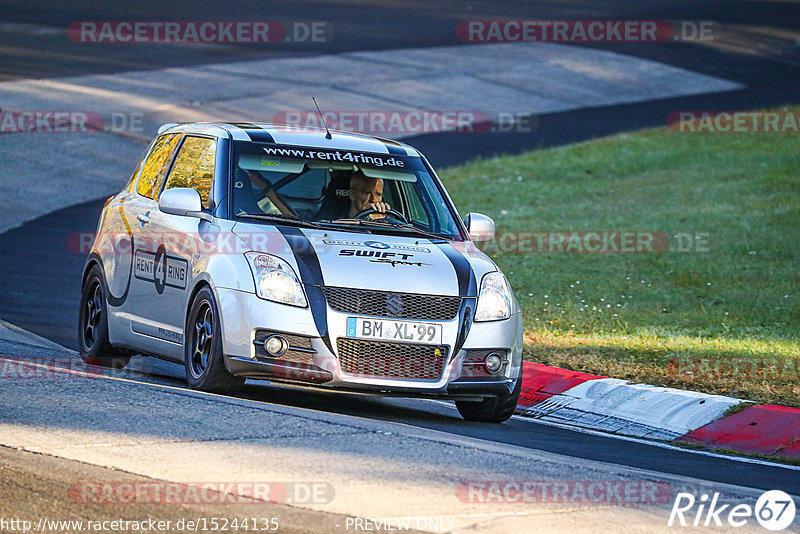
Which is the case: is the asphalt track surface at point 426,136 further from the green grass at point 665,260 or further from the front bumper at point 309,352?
the green grass at point 665,260

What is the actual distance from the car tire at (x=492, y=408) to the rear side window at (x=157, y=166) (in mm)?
2722

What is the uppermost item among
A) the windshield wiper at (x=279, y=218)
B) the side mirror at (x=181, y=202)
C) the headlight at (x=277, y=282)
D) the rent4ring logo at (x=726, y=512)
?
the side mirror at (x=181, y=202)

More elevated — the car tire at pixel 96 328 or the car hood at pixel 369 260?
the car hood at pixel 369 260

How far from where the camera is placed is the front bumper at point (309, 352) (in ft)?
27.1

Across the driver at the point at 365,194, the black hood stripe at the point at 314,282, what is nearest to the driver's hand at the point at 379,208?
the driver at the point at 365,194

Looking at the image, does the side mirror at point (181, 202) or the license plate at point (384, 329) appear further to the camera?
the side mirror at point (181, 202)

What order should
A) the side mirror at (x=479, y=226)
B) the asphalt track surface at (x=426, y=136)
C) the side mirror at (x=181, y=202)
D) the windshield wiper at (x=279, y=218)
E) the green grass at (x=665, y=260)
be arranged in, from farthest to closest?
1. the green grass at (x=665, y=260)
2. the side mirror at (x=479, y=226)
3. the windshield wiper at (x=279, y=218)
4. the side mirror at (x=181, y=202)
5. the asphalt track surface at (x=426, y=136)

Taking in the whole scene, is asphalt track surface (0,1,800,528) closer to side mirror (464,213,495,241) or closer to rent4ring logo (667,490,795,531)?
rent4ring logo (667,490,795,531)

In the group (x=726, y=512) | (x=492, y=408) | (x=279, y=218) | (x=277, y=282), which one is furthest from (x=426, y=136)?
(x=726, y=512)

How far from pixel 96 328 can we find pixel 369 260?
9.17ft

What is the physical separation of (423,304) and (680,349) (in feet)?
13.1

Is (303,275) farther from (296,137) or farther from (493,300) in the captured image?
(296,137)

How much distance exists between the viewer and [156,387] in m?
8.46

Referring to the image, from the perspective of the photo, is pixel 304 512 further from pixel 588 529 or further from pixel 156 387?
pixel 156 387
